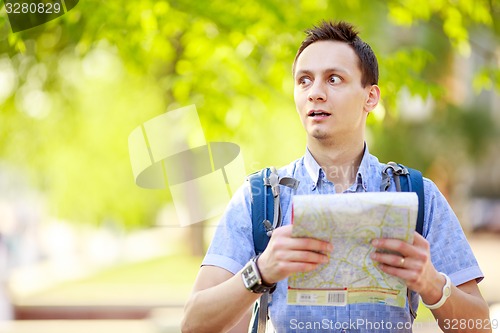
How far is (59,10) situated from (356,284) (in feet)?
12.0

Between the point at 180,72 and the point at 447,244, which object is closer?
the point at 447,244

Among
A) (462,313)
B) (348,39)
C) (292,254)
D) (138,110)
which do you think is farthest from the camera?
(138,110)

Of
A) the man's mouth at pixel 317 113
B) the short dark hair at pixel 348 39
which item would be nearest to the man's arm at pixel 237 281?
the man's mouth at pixel 317 113

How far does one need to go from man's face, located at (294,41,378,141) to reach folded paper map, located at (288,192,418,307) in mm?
414

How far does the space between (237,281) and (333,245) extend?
0.28 metres

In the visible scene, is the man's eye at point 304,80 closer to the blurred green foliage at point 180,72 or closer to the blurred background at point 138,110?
the blurred background at point 138,110

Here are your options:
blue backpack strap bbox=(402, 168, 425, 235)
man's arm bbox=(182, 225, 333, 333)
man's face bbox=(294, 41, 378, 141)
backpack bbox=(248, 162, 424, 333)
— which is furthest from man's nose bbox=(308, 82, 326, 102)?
man's arm bbox=(182, 225, 333, 333)

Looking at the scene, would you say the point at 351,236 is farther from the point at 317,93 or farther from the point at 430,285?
the point at 317,93

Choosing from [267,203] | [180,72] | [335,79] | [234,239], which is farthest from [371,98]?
[180,72]

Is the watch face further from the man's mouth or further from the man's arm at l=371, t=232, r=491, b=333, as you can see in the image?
the man's mouth

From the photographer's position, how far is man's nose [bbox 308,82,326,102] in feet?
7.47

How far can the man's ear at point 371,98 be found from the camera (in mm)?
2457

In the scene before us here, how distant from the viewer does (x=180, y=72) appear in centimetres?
750

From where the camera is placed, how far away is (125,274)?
16.0 m
